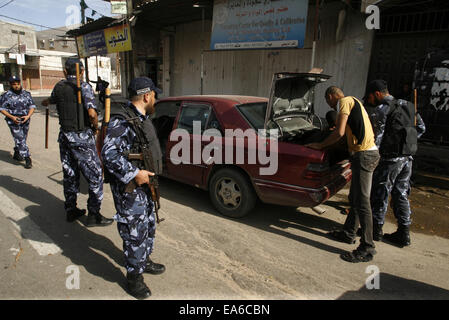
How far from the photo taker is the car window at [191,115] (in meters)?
4.03

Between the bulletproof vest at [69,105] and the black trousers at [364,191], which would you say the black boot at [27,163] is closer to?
the bulletproof vest at [69,105]

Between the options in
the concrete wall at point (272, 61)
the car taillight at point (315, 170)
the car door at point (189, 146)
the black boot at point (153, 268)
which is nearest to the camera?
the black boot at point (153, 268)

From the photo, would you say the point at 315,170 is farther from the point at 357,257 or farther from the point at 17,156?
the point at 17,156

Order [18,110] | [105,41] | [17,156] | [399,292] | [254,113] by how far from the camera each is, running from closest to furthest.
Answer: [399,292] < [254,113] < [18,110] < [17,156] < [105,41]

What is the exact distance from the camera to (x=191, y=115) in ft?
13.8

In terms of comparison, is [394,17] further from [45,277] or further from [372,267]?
[45,277]

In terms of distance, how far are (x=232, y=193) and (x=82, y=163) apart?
1889 mm

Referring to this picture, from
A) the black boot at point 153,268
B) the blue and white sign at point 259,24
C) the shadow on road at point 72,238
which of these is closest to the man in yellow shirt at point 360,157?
the black boot at point 153,268

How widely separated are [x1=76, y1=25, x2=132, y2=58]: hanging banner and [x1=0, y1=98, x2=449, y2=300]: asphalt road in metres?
8.67

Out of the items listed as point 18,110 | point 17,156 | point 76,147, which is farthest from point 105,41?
point 76,147

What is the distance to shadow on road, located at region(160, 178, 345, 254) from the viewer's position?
3488 millimetres

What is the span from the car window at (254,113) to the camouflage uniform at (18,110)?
4.67 m

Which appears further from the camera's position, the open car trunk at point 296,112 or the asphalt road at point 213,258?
the open car trunk at point 296,112

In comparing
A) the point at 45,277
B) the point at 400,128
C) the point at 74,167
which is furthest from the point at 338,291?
the point at 74,167
